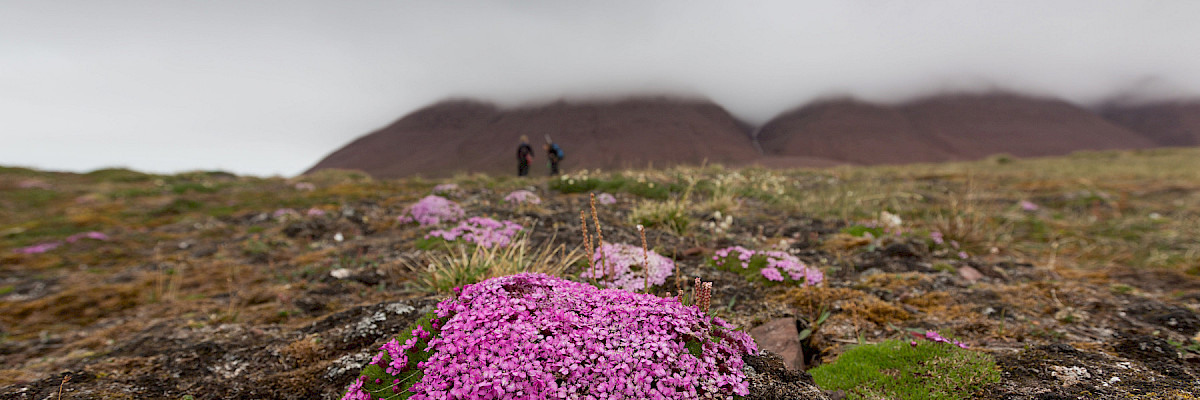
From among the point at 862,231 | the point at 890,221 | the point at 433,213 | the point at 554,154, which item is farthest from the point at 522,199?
the point at 554,154

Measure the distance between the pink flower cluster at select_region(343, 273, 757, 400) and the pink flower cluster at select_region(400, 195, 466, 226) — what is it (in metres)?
5.93

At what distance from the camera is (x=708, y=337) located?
228 cm

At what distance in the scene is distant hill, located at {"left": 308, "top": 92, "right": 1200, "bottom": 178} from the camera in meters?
75.5

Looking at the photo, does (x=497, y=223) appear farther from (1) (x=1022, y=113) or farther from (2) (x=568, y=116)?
(1) (x=1022, y=113)

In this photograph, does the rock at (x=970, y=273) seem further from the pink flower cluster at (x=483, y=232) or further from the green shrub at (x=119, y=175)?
the green shrub at (x=119, y=175)

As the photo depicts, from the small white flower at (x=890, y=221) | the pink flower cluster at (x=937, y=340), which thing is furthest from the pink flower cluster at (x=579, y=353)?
the small white flower at (x=890, y=221)

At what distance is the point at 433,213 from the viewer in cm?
844

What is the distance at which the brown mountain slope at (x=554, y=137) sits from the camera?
80.5 metres

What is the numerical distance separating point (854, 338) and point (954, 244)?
399 cm

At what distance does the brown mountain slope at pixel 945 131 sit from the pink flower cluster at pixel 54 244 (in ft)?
273

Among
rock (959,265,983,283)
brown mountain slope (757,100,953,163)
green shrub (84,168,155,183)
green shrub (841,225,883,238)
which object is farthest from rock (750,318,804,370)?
brown mountain slope (757,100,953,163)

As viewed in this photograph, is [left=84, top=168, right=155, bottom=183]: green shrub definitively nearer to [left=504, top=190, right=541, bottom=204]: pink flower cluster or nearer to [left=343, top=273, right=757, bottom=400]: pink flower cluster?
[left=504, top=190, right=541, bottom=204]: pink flower cluster

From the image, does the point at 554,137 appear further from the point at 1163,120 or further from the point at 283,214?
the point at 1163,120

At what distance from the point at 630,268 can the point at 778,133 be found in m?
95.3
